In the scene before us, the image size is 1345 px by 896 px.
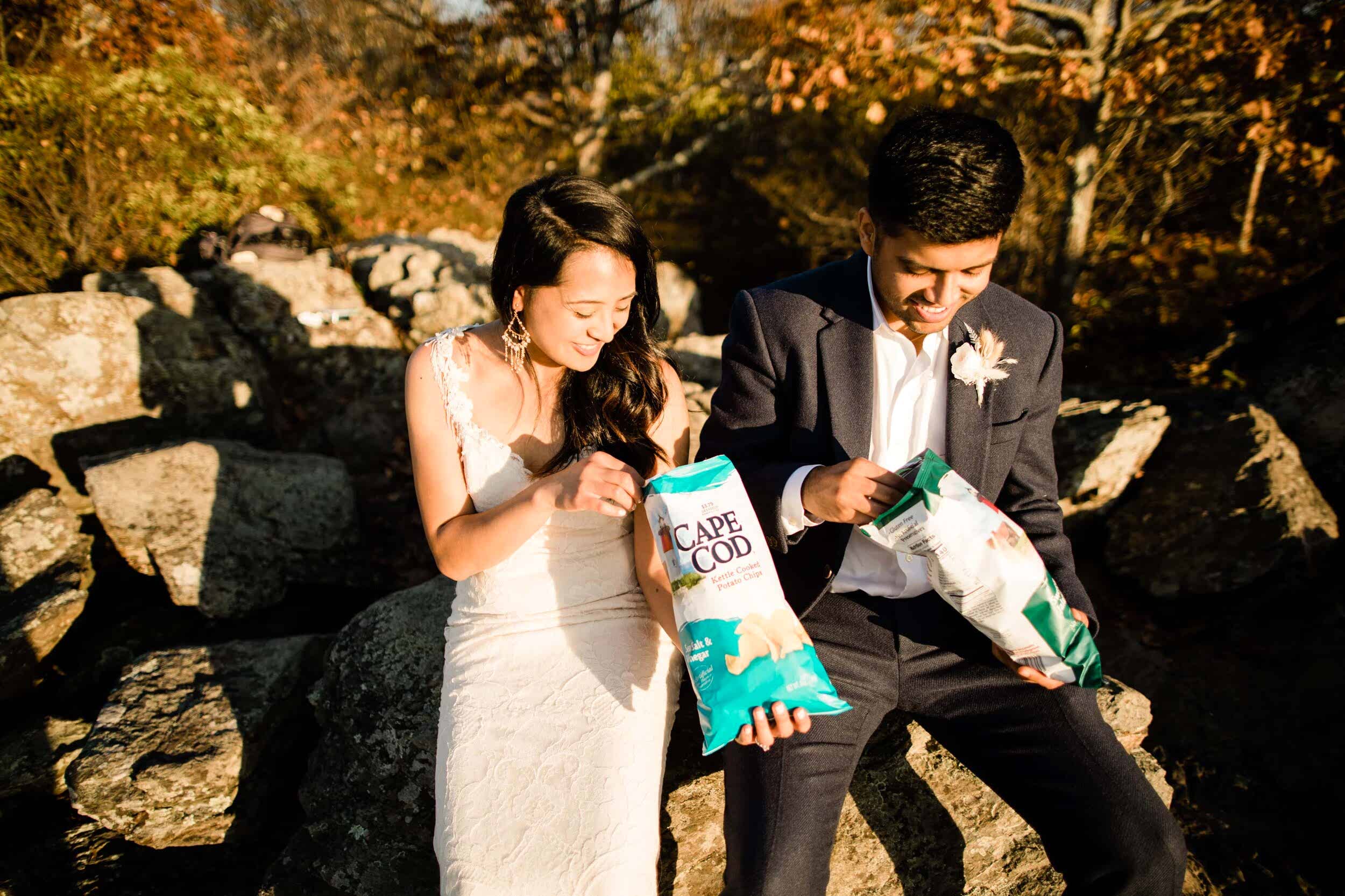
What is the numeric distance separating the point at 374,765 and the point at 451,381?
4.93 feet

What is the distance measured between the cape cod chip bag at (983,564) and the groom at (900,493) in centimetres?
9

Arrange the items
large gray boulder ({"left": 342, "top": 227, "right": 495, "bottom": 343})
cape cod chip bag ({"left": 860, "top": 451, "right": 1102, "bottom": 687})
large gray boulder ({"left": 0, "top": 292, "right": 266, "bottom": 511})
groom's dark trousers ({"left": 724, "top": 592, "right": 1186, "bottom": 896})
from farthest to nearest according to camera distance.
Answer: large gray boulder ({"left": 342, "top": 227, "right": 495, "bottom": 343}) < large gray boulder ({"left": 0, "top": 292, "right": 266, "bottom": 511}) < groom's dark trousers ({"left": 724, "top": 592, "right": 1186, "bottom": 896}) < cape cod chip bag ({"left": 860, "top": 451, "right": 1102, "bottom": 687})

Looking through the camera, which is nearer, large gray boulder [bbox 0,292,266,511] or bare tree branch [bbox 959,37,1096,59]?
large gray boulder [bbox 0,292,266,511]

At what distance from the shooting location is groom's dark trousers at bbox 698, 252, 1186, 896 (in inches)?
84.0

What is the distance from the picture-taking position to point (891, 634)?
8.30ft

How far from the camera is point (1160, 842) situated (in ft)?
6.79

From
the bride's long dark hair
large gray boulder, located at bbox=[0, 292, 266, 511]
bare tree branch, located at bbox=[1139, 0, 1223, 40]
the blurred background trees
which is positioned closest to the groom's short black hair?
the bride's long dark hair

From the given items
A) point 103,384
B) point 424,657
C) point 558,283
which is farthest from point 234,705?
point 103,384

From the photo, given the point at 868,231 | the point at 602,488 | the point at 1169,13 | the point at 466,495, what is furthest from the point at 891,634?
the point at 1169,13

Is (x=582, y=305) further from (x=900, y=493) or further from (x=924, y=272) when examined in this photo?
(x=900, y=493)

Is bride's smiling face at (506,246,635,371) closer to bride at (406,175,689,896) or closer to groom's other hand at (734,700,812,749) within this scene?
bride at (406,175,689,896)

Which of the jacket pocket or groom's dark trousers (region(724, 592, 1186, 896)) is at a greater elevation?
the jacket pocket

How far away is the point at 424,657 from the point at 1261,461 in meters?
4.46

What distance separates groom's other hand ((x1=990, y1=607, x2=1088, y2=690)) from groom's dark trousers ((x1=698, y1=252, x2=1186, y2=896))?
1.2 inches
